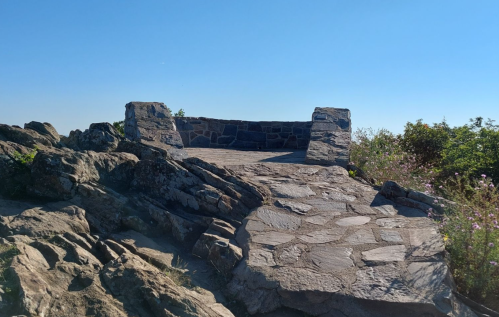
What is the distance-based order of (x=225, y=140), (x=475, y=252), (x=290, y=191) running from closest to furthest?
(x=475, y=252), (x=290, y=191), (x=225, y=140)

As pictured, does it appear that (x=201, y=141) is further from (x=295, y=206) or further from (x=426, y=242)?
(x=426, y=242)

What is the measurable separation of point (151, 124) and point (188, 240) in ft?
11.9

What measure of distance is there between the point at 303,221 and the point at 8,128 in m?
3.53

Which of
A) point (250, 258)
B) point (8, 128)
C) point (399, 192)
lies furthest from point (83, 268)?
point (399, 192)

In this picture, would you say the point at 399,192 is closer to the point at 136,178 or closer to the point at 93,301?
the point at 136,178

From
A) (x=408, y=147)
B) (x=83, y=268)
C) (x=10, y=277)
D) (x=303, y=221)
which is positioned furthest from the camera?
(x=408, y=147)

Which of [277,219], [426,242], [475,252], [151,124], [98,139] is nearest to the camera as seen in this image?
[475,252]

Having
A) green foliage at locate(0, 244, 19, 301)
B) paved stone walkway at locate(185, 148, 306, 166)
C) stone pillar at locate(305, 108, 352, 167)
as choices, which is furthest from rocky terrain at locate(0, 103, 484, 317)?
paved stone walkway at locate(185, 148, 306, 166)

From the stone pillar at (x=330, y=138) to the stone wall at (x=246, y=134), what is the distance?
4.80ft

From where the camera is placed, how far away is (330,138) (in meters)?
7.96

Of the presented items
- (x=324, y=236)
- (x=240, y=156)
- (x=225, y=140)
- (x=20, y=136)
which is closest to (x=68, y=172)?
(x=20, y=136)

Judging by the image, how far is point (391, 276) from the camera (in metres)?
3.74

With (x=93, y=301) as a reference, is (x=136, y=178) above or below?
above

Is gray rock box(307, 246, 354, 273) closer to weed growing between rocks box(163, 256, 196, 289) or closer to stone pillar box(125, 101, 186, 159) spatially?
weed growing between rocks box(163, 256, 196, 289)
